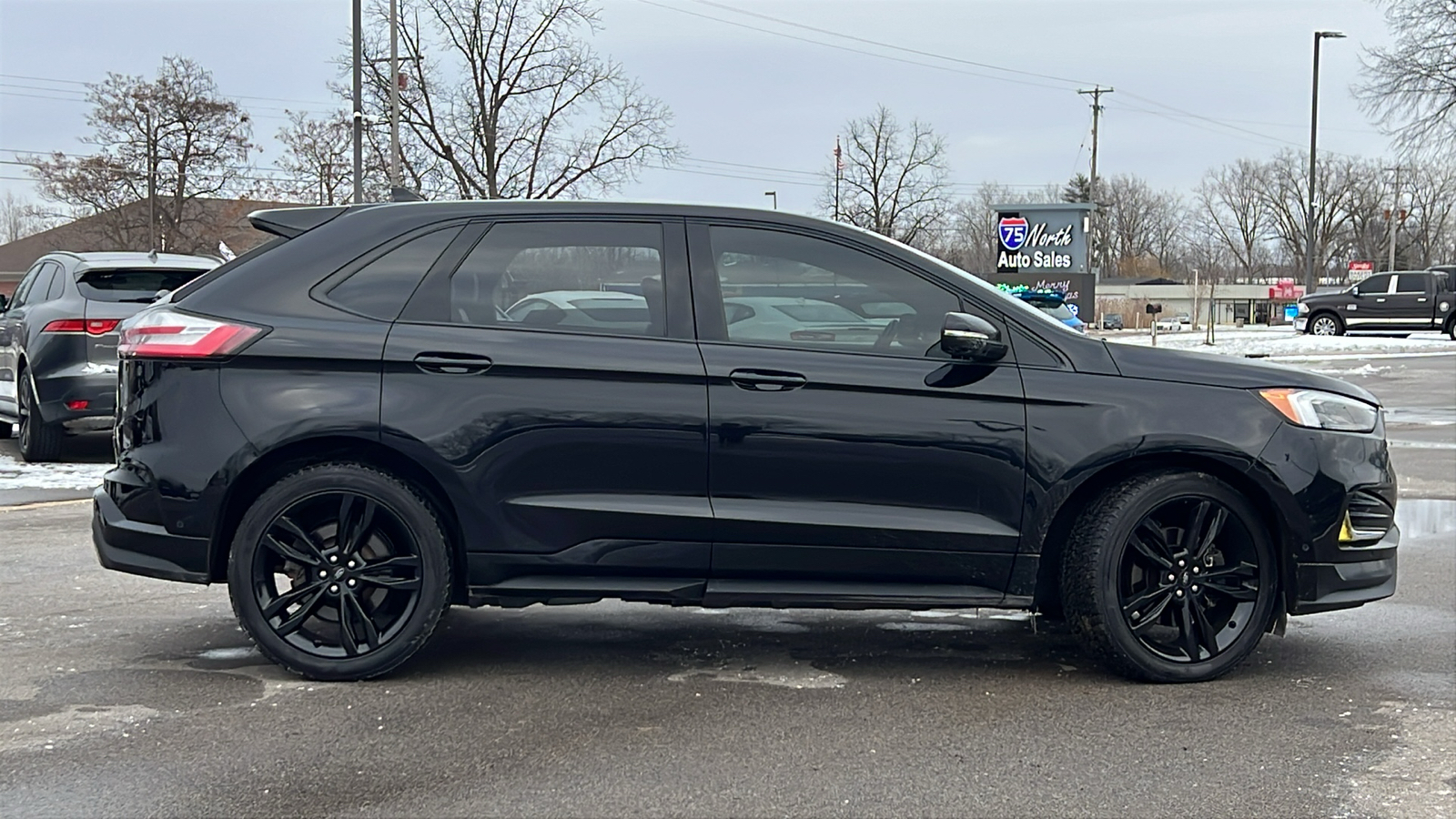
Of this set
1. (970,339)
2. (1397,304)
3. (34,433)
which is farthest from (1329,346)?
(970,339)

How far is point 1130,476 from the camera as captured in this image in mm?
4594

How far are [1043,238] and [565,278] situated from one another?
43023 millimetres

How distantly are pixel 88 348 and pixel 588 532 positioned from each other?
7307 millimetres

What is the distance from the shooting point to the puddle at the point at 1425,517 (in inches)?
315

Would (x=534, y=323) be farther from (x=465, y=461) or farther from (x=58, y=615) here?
(x=58, y=615)

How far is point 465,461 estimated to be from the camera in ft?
14.5

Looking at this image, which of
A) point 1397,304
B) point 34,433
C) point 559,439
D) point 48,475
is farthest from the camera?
point 1397,304

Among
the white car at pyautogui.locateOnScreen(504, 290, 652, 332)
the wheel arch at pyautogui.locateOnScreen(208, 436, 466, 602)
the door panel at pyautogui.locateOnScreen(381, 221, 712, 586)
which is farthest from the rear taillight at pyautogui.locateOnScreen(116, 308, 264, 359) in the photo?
the white car at pyautogui.locateOnScreen(504, 290, 652, 332)

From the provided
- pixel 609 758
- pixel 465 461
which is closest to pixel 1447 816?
pixel 609 758

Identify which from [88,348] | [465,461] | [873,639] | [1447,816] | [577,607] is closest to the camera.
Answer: [1447,816]

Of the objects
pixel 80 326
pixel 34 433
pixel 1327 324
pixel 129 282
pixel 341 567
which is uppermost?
pixel 1327 324

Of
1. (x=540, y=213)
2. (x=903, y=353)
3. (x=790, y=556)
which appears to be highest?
(x=540, y=213)

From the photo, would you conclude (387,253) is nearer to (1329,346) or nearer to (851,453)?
(851,453)

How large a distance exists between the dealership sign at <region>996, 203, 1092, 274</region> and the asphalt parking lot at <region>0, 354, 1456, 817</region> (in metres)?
40.7
